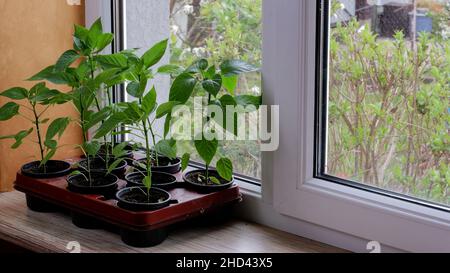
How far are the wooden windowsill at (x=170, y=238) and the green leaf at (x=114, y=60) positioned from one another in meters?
0.33

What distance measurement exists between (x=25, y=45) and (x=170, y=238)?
0.58 metres

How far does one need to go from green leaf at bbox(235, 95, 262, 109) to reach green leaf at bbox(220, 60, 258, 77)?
2.3 inches

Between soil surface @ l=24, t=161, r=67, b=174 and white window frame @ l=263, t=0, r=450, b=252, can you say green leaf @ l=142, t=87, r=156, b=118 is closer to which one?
white window frame @ l=263, t=0, r=450, b=252

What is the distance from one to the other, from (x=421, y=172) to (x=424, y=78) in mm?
165

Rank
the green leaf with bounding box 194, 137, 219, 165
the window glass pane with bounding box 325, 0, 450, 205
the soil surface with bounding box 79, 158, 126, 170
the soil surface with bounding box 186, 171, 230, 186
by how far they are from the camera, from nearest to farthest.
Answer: the window glass pane with bounding box 325, 0, 450, 205 < the green leaf with bounding box 194, 137, 219, 165 < the soil surface with bounding box 186, 171, 230, 186 < the soil surface with bounding box 79, 158, 126, 170

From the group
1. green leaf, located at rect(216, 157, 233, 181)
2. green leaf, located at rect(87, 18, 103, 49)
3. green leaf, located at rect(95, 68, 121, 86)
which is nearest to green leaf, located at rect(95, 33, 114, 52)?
green leaf, located at rect(87, 18, 103, 49)

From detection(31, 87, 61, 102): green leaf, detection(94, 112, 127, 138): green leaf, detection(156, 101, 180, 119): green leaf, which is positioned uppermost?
detection(31, 87, 61, 102): green leaf

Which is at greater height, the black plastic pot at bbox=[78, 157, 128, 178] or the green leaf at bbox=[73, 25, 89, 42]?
the green leaf at bbox=[73, 25, 89, 42]

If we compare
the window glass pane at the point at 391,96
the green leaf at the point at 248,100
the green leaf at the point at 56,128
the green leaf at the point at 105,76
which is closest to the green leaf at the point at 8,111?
the green leaf at the point at 56,128

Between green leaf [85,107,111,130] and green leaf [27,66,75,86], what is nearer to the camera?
green leaf [85,107,111,130]

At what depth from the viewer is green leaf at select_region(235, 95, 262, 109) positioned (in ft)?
4.07

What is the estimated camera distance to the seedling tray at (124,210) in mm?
1180

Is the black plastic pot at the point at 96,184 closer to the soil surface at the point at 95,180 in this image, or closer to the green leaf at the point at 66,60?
the soil surface at the point at 95,180
